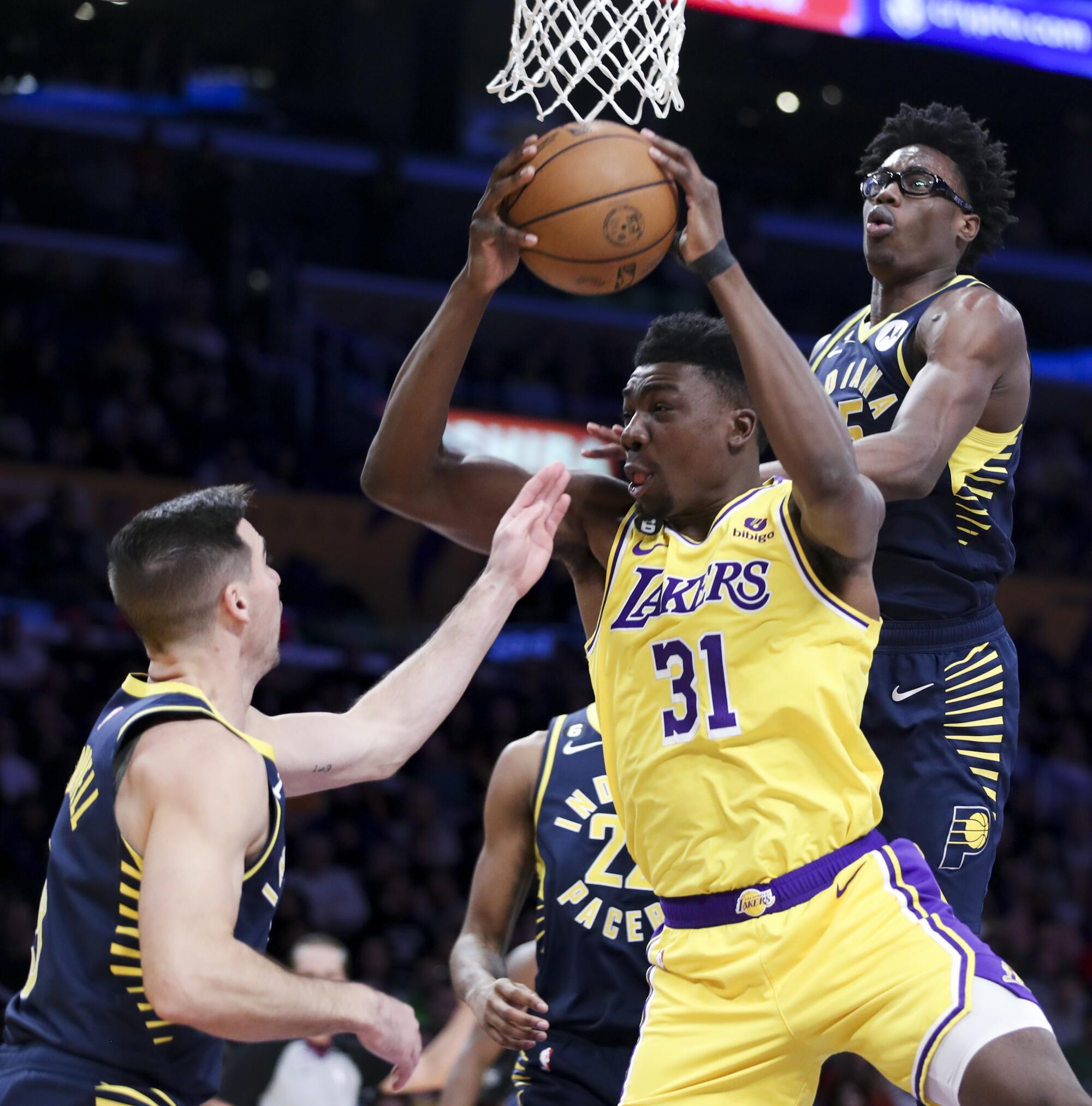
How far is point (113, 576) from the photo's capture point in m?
3.17

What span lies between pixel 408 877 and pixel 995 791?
6631mm

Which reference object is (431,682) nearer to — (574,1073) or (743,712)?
(743,712)

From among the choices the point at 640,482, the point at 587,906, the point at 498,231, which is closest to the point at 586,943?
the point at 587,906

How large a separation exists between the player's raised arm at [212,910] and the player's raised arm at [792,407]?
1.26m

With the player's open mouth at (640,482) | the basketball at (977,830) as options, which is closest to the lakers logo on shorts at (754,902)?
the basketball at (977,830)

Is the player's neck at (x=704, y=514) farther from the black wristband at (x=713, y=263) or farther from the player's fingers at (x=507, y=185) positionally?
the player's fingers at (x=507, y=185)

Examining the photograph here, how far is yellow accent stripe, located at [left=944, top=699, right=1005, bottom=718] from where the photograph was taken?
12.9 ft

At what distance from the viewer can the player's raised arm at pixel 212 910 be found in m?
2.64

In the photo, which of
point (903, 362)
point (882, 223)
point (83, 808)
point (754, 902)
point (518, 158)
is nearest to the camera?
point (83, 808)

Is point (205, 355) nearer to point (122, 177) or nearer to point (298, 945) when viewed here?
point (122, 177)

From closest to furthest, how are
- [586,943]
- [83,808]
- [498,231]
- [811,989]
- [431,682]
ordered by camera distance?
1. [83,808]
2. [811,989]
3. [498,231]
4. [431,682]
5. [586,943]

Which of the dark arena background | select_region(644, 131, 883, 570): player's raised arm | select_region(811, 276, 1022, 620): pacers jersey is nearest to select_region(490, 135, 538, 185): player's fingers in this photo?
select_region(644, 131, 883, 570): player's raised arm

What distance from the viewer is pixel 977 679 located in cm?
397

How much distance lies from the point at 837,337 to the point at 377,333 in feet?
39.1
